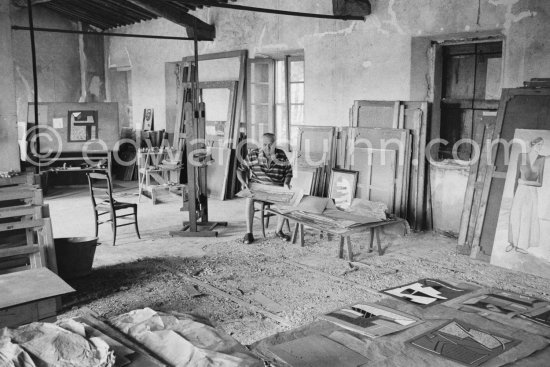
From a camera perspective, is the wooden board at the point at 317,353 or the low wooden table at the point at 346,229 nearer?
the wooden board at the point at 317,353

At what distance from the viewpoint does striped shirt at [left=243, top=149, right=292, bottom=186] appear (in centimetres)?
794

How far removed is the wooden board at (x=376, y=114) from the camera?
8109mm

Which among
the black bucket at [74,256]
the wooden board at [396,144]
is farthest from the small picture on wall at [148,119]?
the black bucket at [74,256]

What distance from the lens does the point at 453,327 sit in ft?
8.68

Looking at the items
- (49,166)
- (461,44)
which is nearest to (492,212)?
(461,44)

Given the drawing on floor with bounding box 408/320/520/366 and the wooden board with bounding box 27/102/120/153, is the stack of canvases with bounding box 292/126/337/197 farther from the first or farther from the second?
the drawing on floor with bounding box 408/320/520/366

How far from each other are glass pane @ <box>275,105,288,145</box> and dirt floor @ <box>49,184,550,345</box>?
2877 millimetres

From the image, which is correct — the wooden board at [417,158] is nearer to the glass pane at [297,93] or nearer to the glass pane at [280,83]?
the glass pane at [297,93]

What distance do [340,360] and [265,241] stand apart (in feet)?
17.3

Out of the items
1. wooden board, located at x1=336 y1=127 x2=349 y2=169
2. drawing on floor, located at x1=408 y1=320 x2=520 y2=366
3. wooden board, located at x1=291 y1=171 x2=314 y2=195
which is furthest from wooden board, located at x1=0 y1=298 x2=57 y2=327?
wooden board, located at x1=336 y1=127 x2=349 y2=169

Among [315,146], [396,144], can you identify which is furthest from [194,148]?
[396,144]

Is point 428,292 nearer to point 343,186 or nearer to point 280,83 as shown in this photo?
point 343,186

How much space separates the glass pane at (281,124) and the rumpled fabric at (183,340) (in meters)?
8.09

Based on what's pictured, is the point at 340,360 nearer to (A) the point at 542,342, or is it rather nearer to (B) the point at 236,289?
(A) the point at 542,342
